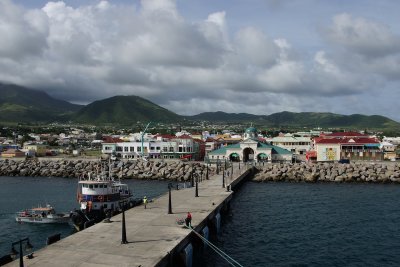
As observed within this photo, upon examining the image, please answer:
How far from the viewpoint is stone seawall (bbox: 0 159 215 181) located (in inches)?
4222

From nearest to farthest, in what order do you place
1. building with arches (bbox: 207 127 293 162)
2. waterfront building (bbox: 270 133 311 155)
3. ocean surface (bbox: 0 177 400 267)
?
ocean surface (bbox: 0 177 400 267)
building with arches (bbox: 207 127 293 162)
waterfront building (bbox: 270 133 311 155)

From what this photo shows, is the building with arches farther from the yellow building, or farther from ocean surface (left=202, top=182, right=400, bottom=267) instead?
the yellow building

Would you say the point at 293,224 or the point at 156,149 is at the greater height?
the point at 156,149

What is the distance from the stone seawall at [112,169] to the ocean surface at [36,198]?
5260 mm

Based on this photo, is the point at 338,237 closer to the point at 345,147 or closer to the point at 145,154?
the point at 345,147

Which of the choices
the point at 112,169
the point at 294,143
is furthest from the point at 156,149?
the point at 294,143

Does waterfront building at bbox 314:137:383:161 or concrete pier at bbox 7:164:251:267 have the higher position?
waterfront building at bbox 314:137:383:161

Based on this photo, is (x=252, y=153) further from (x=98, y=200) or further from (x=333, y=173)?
(x=98, y=200)

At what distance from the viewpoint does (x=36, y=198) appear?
253 ft

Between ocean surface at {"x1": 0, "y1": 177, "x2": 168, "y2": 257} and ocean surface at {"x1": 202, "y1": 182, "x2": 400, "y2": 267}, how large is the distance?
19295 mm

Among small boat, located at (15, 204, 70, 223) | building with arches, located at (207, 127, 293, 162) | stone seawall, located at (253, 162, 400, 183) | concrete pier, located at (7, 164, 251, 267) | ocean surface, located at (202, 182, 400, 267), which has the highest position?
building with arches, located at (207, 127, 293, 162)

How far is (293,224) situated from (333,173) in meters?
48.3

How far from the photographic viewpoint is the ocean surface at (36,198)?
5160 cm

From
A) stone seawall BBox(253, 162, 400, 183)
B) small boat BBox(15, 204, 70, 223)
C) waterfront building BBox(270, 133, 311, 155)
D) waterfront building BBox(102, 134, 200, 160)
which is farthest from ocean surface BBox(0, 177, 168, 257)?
waterfront building BBox(270, 133, 311, 155)
